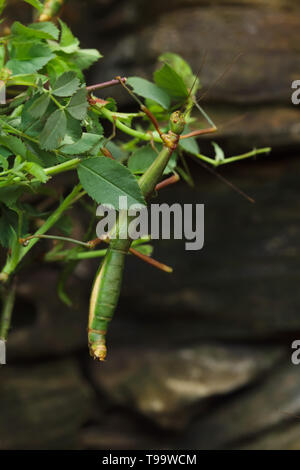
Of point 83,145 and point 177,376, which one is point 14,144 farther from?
point 177,376

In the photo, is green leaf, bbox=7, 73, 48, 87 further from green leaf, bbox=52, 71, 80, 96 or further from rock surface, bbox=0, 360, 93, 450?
rock surface, bbox=0, 360, 93, 450

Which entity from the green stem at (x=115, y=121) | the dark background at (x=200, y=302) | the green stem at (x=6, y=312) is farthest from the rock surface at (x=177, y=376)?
the green stem at (x=115, y=121)

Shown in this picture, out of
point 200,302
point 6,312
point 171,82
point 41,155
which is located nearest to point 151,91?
point 171,82

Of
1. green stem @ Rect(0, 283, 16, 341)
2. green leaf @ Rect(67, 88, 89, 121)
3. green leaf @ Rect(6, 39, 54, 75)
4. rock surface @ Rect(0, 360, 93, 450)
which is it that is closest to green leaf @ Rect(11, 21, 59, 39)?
green leaf @ Rect(6, 39, 54, 75)

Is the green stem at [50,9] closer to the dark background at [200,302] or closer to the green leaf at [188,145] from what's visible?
the green leaf at [188,145]

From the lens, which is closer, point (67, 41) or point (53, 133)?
point (53, 133)

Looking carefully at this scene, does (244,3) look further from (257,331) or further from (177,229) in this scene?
(257,331)
